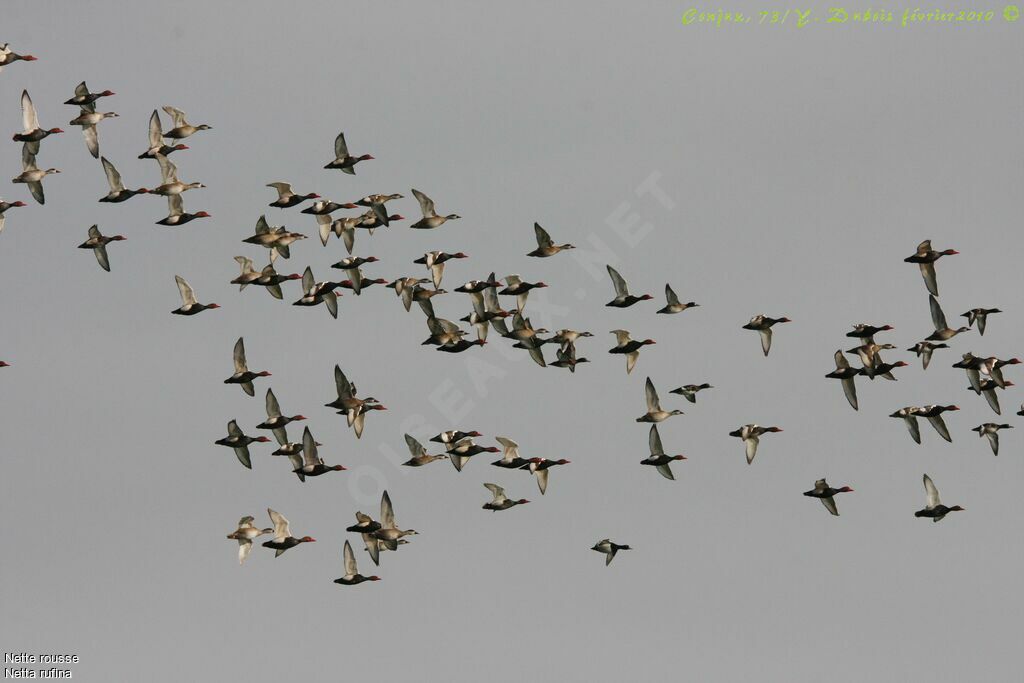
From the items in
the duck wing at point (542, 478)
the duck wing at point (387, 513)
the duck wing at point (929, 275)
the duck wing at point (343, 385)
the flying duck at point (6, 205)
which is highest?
the flying duck at point (6, 205)

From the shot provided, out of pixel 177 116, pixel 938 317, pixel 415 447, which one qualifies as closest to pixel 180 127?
pixel 177 116

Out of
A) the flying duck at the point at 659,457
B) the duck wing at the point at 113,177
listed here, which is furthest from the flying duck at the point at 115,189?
the flying duck at the point at 659,457

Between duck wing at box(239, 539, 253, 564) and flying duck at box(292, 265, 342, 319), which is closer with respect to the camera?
duck wing at box(239, 539, 253, 564)

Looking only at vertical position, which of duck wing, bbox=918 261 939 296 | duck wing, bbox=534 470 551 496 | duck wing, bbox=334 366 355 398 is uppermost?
duck wing, bbox=918 261 939 296

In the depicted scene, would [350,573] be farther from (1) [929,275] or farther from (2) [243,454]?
(1) [929,275]

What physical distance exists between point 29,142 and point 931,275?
29968 millimetres

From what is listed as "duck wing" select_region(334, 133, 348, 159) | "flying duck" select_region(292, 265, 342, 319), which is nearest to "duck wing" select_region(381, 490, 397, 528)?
"flying duck" select_region(292, 265, 342, 319)

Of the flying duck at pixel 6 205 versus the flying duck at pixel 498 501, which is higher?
the flying duck at pixel 6 205

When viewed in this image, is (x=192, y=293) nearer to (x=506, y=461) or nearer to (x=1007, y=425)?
(x=506, y=461)

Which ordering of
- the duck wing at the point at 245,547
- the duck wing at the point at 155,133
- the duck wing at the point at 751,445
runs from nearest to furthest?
the duck wing at the point at 245,547, the duck wing at the point at 155,133, the duck wing at the point at 751,445

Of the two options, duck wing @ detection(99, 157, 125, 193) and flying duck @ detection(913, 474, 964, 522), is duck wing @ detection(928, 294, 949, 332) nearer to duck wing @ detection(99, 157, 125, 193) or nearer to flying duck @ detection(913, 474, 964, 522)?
flying duck @ detection(913, 474, 964, 522)

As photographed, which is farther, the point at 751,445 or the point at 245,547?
the point at 751,445

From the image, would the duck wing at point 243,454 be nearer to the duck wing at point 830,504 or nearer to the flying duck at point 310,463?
the flying duck at point 310,463

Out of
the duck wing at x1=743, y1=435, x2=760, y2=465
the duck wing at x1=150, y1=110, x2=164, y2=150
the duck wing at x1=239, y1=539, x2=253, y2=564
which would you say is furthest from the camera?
the duck wing at x1=743, y1=435, x2=760, y2=465
